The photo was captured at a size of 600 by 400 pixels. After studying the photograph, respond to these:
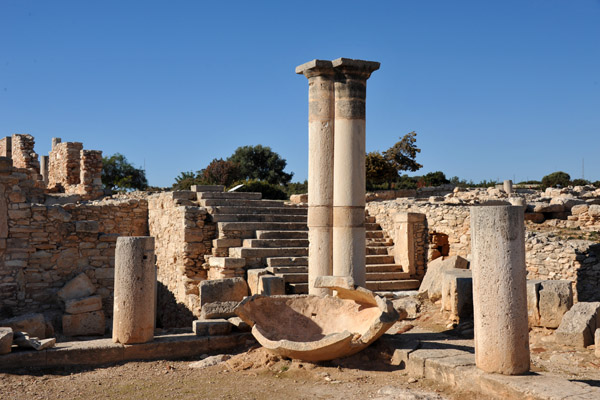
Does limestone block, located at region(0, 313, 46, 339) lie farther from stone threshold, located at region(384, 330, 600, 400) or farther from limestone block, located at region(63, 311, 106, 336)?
stone threshold, located at region(384, 330, 600, 400)

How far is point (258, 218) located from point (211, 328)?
6354 mm

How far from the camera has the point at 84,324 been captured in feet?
37.1

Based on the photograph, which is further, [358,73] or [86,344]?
[358,73]

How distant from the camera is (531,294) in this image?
8.84 meters

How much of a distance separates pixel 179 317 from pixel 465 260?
6.88m

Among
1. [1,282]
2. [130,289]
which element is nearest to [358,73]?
[130,289]

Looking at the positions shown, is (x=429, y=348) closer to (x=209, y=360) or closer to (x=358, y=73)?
(x=209, y=360)

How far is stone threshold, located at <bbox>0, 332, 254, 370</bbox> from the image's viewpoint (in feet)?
24.4

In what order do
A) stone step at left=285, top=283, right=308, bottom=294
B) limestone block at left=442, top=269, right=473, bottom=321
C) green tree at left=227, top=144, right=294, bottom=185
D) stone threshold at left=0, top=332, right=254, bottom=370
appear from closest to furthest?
stone threshold at left=0, top=332, right=254, bottom=370 < limestone block at left=442, top=269, right=473, bottom=321 < stone step at left=285, top=283, right=308, bottom=294 < green tree at left=227, top=144, right=294, bottom=185

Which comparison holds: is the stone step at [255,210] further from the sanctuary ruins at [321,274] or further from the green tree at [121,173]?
the green tree at [121,173]

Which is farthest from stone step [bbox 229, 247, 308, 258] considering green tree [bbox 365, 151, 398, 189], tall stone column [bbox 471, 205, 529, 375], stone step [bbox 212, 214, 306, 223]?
green tree [bbox 365, 151, 398, 189]

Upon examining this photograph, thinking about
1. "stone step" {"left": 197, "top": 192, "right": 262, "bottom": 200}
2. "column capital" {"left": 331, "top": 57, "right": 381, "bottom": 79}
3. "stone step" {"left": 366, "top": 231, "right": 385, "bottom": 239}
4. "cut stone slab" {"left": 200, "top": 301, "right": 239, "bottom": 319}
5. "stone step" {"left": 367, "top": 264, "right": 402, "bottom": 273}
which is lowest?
"cut stone slab" {"left": 200, "top": 301, "right": 239, "bottom": 319}

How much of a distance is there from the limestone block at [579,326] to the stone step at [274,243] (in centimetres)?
672

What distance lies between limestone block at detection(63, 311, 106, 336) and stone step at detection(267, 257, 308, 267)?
3.65 meters
